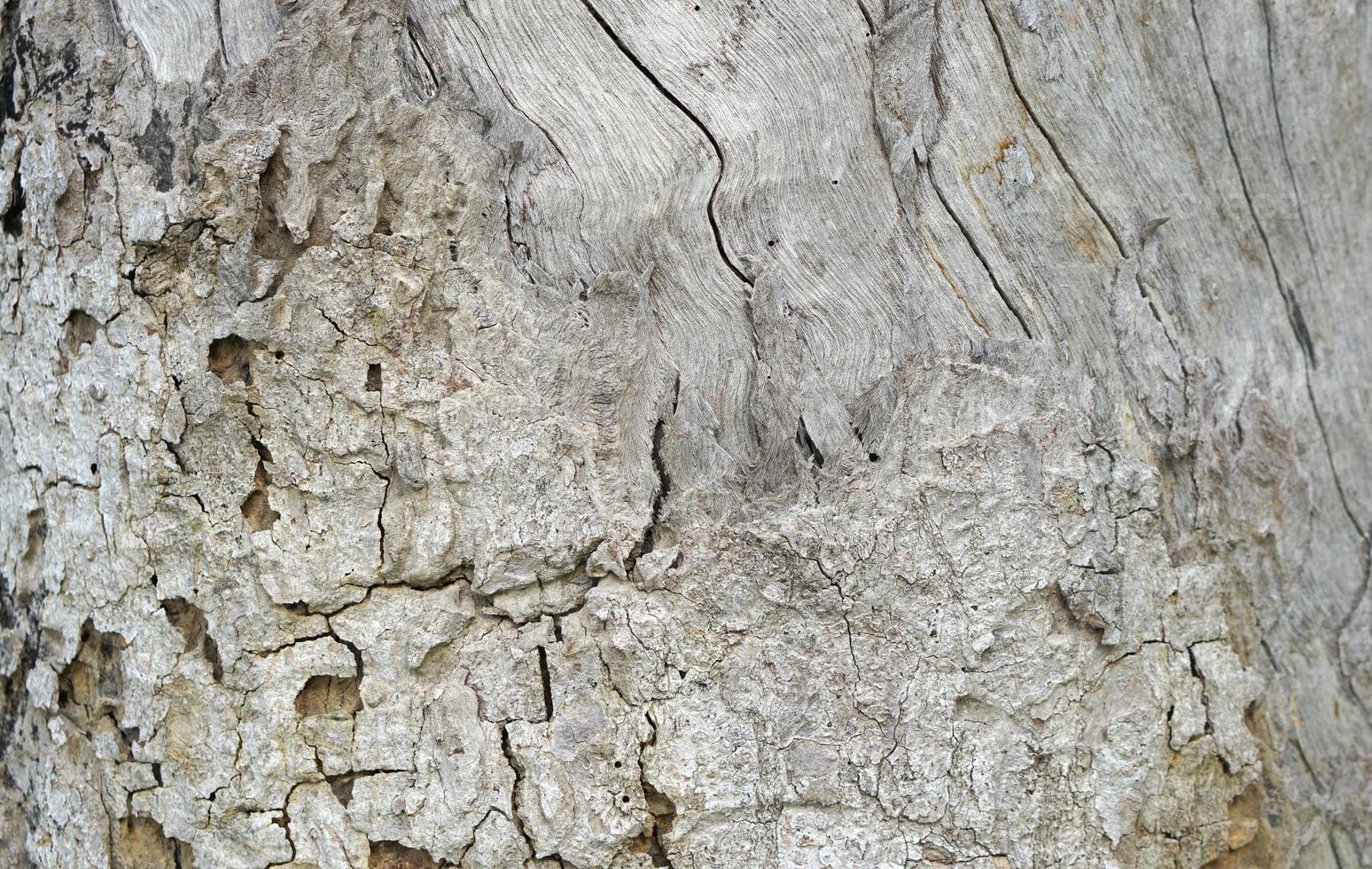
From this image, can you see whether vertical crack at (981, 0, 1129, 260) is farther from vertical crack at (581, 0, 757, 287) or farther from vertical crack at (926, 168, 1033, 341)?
vertical crack at (581, 0, 757, 287)

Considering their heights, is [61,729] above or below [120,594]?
below

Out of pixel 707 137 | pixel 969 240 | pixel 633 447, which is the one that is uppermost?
pixel 707 137

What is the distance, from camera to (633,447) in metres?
1.65

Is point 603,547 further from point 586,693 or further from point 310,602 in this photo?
point 310,602

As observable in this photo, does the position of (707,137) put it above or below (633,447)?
above

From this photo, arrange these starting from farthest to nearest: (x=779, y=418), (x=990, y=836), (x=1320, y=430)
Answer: (x=1320, y=430) < (x=779, y=418) < (x=990, y=836)

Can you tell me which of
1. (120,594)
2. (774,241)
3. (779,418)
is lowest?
(120,594)

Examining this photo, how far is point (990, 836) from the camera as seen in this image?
61.1 inches

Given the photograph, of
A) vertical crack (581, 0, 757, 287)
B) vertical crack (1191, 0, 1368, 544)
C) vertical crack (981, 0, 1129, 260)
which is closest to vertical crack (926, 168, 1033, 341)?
vertical crack (981, 0, 1129, 260)

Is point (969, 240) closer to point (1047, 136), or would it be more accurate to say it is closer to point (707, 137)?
point (1047, 136)

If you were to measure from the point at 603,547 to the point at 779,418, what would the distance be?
0.39m

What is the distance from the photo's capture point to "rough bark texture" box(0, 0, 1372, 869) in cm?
156

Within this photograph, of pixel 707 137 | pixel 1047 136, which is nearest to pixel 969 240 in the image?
pixel 1047 136

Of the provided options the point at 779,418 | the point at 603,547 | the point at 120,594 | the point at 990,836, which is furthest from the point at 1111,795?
the point at 120,594
